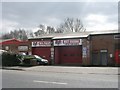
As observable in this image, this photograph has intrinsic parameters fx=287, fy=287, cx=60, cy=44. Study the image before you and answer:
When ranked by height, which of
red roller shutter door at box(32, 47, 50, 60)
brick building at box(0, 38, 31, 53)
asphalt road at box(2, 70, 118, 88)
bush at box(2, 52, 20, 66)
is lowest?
asphalt road at box(2, 70, 118, 88)

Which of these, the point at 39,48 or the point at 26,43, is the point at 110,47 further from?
the point at 26,43

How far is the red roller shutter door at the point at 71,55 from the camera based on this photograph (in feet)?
157

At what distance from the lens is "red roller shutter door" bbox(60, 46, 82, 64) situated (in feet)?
157

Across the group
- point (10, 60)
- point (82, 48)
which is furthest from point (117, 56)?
point (10, 60)

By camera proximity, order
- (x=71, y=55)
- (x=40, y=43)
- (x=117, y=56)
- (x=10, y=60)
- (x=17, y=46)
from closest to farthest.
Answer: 1. (x=10, y=60)
2. (x=117, y=56)
3. (x=71, y=55)
4. (x=40, y=43)
5. (x=17, y=46)

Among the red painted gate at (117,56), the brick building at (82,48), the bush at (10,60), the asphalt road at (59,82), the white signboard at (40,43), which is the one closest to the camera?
the asphalt road at (59,82)

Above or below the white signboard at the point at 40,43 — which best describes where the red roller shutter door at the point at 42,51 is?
below

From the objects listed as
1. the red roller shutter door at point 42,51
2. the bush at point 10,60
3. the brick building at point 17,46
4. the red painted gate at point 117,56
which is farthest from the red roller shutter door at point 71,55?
the bush at point 10,60

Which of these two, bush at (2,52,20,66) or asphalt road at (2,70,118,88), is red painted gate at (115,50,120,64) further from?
asphalt road at (2,70,118,88)

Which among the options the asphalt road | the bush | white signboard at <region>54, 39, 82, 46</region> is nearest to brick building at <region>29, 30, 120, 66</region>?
white signboard at <region>54, 39, 82, 46</region>

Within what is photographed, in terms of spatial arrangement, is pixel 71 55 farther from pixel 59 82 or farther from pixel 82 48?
pixel 59 82

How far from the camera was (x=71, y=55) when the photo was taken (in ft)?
160

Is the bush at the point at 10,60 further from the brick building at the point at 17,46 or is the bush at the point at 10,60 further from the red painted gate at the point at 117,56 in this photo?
the red painted gate at the point at 117,56

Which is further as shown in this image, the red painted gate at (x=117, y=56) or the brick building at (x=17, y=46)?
the brick building at (x=17, y=46)
